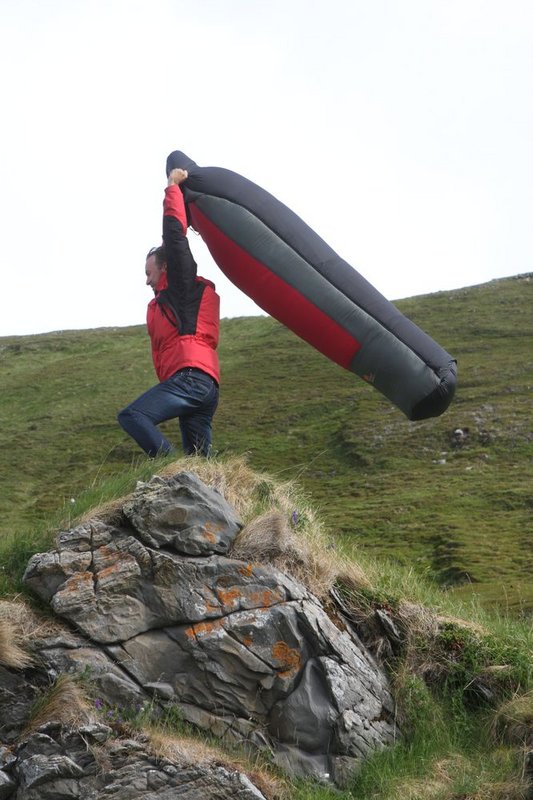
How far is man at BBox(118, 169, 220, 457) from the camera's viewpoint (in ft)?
39.3

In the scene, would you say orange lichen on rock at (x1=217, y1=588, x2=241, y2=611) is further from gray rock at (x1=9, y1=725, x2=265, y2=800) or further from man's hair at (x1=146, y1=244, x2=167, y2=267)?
man's hair at (x1=146, y1=244, x2=167, y2=267)

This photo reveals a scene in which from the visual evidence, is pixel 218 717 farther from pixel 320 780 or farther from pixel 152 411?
pixel 152 411

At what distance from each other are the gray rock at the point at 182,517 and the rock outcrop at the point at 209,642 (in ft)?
0.05

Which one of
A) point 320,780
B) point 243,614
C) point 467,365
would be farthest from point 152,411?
point 467,365

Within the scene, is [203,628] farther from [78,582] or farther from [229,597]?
[78,582]

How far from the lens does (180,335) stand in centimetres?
1227

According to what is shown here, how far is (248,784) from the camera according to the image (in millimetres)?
8102

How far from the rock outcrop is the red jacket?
8.88ft

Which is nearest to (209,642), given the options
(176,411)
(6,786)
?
(6,786)

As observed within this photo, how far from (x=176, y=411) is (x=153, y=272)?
2029 mm

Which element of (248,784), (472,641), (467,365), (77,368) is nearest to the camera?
(248,784)

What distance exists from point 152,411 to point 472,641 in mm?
4594

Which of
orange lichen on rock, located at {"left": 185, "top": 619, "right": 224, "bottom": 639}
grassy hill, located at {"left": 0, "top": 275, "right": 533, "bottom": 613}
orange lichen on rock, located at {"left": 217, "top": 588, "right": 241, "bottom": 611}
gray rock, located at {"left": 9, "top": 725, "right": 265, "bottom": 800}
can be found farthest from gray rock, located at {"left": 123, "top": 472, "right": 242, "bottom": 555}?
gray rock, located at {"left": 9, "top": 725, "right": 265, "bottom": 800}

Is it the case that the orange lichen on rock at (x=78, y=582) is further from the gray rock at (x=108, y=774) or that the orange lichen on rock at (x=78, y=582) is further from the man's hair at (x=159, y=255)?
the man's hair at (x=159, y=255)
